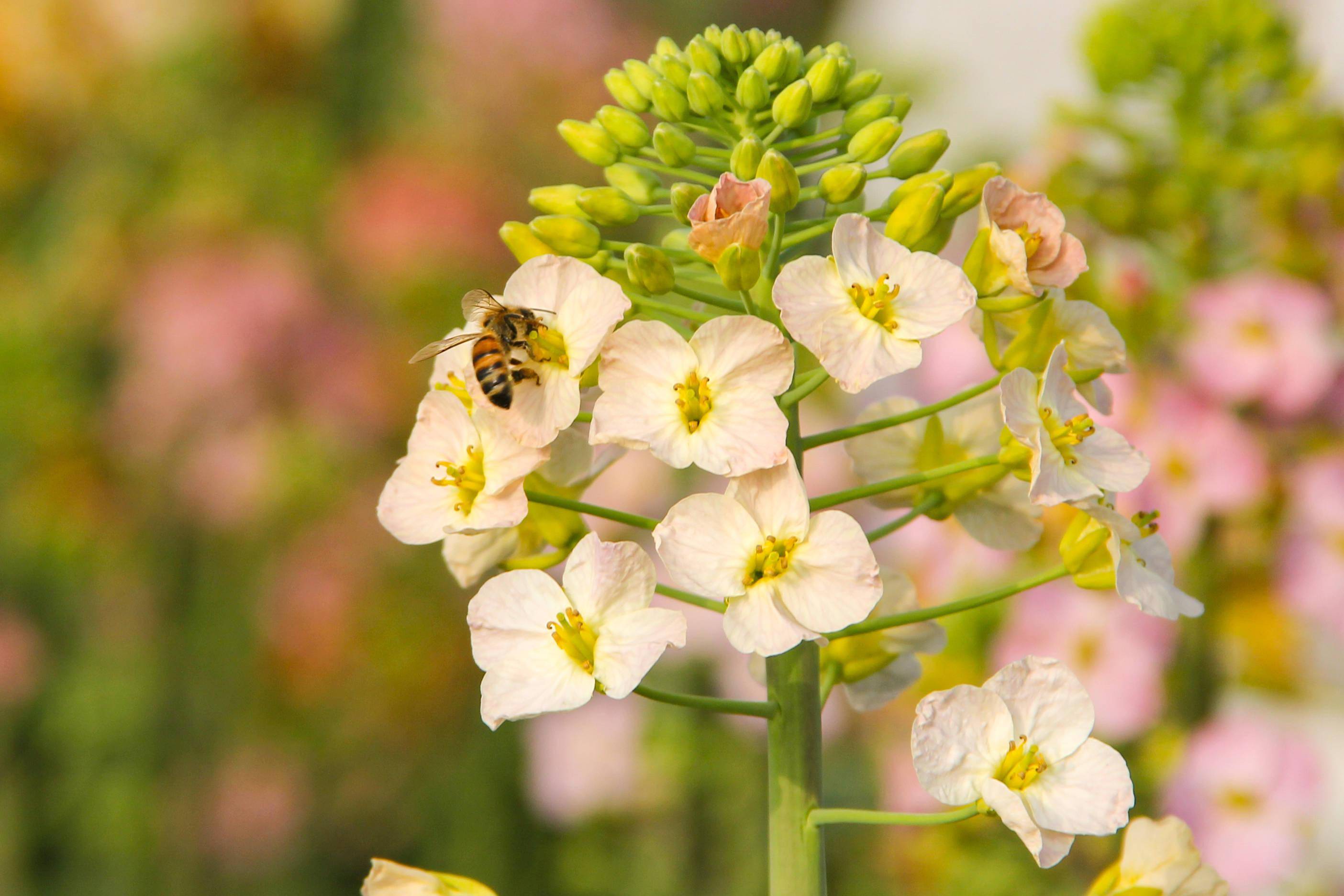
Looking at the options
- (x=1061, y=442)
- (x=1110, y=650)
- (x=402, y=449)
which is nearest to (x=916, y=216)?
(x=1061, y=442)

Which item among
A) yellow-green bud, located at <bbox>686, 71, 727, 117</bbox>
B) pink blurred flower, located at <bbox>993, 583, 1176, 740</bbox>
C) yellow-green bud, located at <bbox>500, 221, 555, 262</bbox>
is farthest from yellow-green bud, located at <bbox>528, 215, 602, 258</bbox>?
pink blurred flower, located at <bbox>993, 583, 1176, 740</bbox>

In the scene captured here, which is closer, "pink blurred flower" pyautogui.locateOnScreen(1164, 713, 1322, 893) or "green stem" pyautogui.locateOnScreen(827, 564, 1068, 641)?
"green stem" pyautogui.locateOnScreen(827, 564, 1068, 641)

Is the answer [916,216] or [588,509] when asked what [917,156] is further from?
[588,509]

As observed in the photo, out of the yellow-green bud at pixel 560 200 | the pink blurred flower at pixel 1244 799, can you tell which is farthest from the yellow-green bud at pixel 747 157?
the pink blurred flower at pixel 1244 799

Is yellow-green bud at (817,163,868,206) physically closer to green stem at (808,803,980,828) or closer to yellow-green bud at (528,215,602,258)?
yellow-green bud at (528,215,602,258)

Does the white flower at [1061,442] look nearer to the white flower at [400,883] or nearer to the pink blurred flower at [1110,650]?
the white flower at [400,883]

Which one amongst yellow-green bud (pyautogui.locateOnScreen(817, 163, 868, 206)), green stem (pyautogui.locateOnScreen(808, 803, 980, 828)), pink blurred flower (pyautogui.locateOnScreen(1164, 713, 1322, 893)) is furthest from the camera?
pink blurred flower (pyautogui.locateOnScreen(1164, 713, 1322, 893))

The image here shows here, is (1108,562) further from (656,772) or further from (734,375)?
(656,772)

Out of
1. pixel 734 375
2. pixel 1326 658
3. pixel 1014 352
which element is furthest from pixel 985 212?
pixel 1326 658
